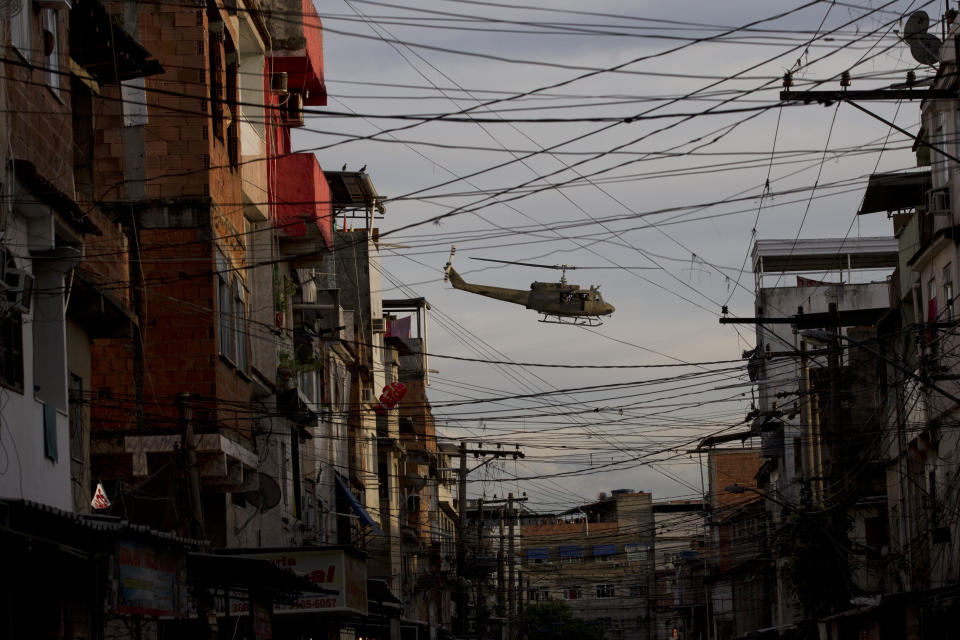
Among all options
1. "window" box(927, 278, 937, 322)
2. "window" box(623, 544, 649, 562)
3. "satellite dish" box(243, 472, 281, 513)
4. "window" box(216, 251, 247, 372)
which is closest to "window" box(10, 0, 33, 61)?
"window" box(216, 251, 247, 372)

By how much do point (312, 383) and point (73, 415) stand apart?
21.2 metres

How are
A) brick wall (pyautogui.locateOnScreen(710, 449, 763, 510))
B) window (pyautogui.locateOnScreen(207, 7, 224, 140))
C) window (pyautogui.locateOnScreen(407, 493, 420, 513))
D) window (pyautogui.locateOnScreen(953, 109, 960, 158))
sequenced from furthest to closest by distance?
brick wall (pyautogui.locateOnScreen(710, 449, 763, 510))
window (pyautogui.locateOnScreen(407, 493, 420, 513))
window (pyautogui.locateOnScreen(953, 109, 960, 158))
window (pyautogui.locateOnScreen(207, 7, 224, 140))

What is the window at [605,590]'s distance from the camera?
120675 millimetres

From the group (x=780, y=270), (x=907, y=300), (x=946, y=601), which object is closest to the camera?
(x=946, y=601)

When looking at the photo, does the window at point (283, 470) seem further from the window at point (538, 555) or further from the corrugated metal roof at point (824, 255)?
the window at point (538, 555)

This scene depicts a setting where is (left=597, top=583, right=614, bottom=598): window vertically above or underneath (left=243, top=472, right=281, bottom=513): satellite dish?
underneath

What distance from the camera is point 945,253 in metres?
31.7

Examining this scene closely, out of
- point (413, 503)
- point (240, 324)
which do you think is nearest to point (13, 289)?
point (240, 324)

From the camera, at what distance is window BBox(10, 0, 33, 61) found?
16.2 metres

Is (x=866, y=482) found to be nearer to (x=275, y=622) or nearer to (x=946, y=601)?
(x=946, y=601)

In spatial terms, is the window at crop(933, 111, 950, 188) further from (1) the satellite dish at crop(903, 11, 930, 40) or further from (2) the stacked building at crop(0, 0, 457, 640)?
(2) the stacked building at crop(0, 0, 457, 640)

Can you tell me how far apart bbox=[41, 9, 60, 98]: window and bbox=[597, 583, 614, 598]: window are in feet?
351

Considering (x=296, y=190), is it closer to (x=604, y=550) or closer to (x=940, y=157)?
(x=940, y=157)

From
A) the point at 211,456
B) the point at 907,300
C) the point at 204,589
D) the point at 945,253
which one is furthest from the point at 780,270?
the point at 204,589
